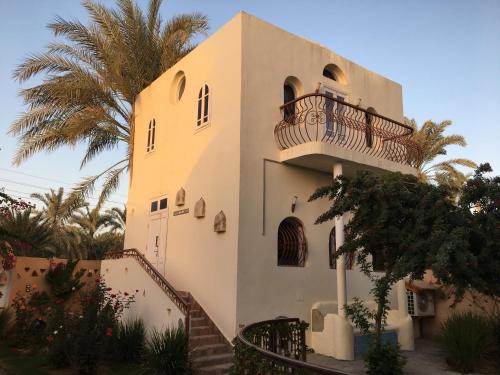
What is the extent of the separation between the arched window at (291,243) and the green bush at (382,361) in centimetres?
362

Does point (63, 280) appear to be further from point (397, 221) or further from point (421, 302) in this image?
point (421, 302)

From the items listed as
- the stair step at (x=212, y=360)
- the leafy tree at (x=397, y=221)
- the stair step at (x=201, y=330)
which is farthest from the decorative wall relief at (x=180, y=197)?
the leafy tree at (x=397, y=221)

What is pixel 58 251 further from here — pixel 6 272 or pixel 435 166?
pixel 435 166

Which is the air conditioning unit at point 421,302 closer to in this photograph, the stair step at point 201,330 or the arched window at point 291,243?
the arched window at point 291,243

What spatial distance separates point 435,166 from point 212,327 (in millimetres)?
15641

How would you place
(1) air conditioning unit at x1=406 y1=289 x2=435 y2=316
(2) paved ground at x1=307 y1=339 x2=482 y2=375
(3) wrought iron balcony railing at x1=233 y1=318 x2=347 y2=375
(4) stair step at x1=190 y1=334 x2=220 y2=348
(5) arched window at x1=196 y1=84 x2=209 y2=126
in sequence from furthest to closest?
(1) air conditioning unit at x1=406 y1=289 x2=435 y2=316 → (5) arched window at x1=196 y1=84 x2=209 y2=126 → (4) stair step at x1=190 y1=334 x2=220 y2=348 → (2) paved ground at x1=307 y1=339 x2=482 y2=375 → (3) wrought iron balcony railing at x1=233 y1=318 x2=347 y2=375

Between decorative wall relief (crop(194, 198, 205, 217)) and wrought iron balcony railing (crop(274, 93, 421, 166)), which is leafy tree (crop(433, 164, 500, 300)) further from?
decorative wall relief (crop(194, 198, 205, 217))

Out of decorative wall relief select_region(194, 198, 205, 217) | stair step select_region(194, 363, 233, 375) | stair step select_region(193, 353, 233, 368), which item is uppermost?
decorative wall relief select_region(194, 198, 205, 217)

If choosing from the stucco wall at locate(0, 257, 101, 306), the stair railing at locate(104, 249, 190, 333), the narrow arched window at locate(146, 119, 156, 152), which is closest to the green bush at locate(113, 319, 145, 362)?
the stair railing at locate(104, 249, 190, 333)

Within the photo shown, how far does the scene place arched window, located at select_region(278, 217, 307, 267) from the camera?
37.2 feet

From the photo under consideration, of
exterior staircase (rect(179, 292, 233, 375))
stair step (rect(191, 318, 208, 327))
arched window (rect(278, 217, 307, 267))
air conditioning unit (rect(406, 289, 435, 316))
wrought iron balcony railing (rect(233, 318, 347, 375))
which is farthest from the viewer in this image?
air conditioning unit (rect(406, 289, 435, 316))

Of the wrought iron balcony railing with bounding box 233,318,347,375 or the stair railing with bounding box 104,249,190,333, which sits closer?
the wrought iron balcony railing with bounding box 233,318,347,375

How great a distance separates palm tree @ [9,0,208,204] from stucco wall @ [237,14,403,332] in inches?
240

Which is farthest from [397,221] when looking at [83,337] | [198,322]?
[83,337]
